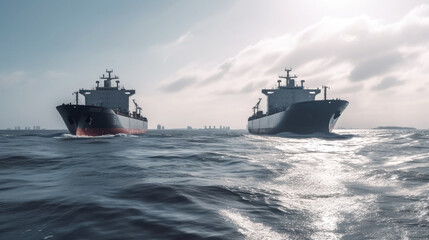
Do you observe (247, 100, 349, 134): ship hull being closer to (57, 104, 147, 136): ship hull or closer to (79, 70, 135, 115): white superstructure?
(57, 104, 147, 136): ship hull

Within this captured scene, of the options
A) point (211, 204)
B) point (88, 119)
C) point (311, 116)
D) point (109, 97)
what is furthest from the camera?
point (109, 97)

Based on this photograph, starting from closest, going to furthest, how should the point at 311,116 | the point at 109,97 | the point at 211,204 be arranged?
the point at 211,204 → the point at 311,116 → the point at 109,97

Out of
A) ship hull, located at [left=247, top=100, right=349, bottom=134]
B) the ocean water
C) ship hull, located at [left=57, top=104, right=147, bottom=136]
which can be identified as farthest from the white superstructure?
the ocean water

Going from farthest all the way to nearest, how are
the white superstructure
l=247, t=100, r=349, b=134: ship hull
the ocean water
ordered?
the white superstructure < l=247, t=100, r=349, b=134: ship hull < the ocean water

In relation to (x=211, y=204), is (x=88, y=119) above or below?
above

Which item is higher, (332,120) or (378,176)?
(332,120)

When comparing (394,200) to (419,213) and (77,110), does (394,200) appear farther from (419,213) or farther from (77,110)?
(77,110)

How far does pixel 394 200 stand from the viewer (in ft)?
22.0

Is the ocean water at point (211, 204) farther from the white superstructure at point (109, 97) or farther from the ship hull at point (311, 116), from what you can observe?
the white superstructure at point (109, 97)

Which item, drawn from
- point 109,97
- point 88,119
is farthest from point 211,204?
point 109,97

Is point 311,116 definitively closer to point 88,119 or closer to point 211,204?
point 88,119

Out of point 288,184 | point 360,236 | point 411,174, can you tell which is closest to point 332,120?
point 411,174

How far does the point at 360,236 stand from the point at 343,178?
220 inches

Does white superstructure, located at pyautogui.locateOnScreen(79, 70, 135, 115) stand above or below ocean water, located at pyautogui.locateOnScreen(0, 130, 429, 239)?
above
